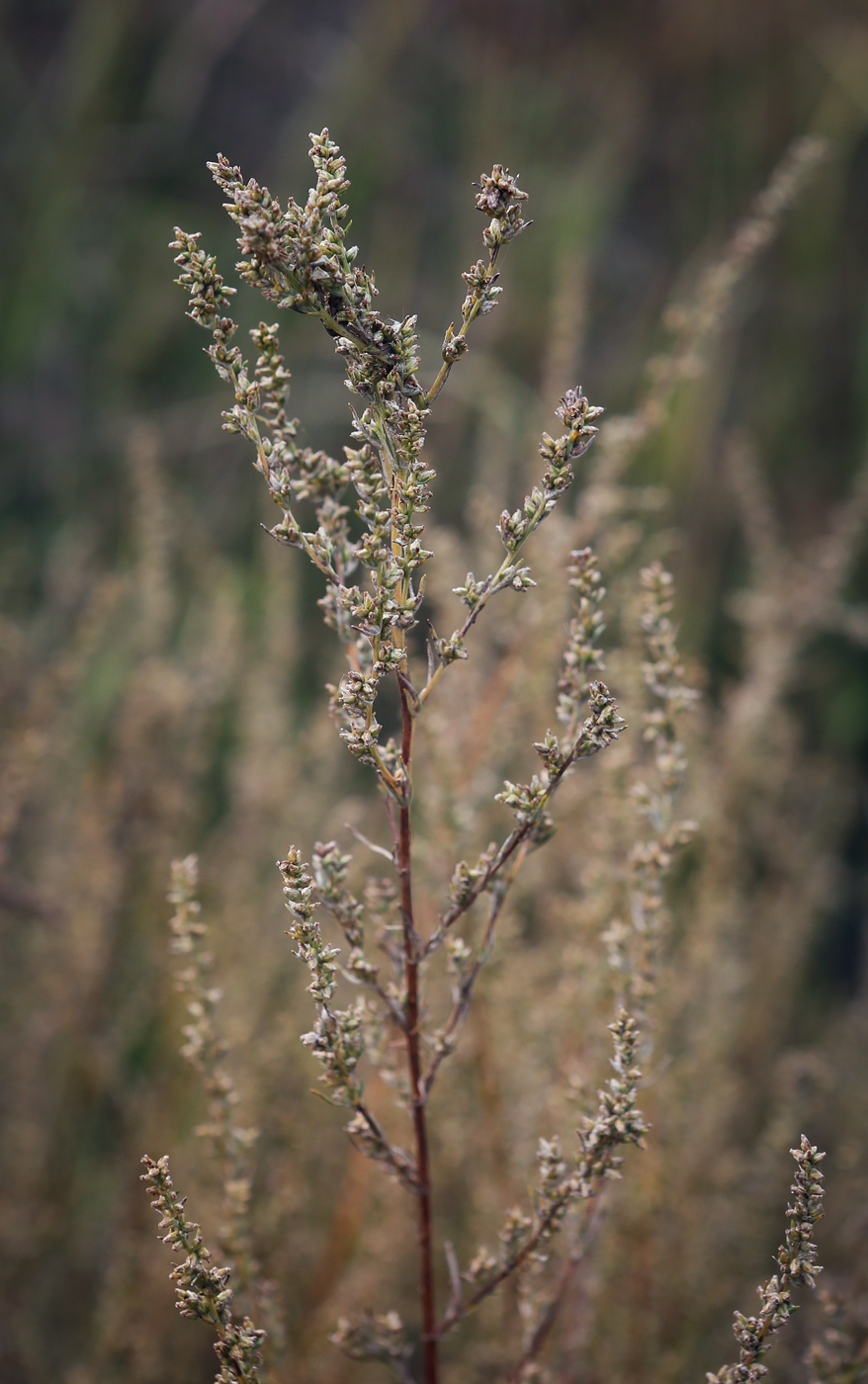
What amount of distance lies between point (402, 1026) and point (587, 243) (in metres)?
2.17

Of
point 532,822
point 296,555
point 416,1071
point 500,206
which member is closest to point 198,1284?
point 416,1071

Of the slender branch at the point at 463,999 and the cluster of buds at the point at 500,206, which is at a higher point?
the cluster of buds at the point at 500,206

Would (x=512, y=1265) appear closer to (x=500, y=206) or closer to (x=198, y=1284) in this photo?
(x=198, y=1284)

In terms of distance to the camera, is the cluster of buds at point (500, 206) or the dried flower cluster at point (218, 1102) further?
the dried flower cluster at point (218, 1102)

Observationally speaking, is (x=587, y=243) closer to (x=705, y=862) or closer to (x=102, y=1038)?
(x=705, y=862)

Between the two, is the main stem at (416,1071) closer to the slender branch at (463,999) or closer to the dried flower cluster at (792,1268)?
the slender branch at (463,999)

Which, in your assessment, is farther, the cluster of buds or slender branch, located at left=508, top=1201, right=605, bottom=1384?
slender branch, located at left=508, top=1201, right=605, bottom=1384

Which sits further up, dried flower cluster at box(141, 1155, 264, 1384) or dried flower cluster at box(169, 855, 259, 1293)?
dried flower cluster at box(169, 855, 259, 1293)

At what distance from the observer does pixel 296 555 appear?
2303mm

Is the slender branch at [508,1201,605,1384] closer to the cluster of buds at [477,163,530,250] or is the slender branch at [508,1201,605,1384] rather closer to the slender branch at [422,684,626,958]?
the slender branch at [422,684,626,958]

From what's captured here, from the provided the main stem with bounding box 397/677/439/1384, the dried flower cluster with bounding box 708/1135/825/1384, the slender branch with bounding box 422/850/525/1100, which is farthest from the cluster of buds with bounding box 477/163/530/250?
the dried flower cluster with bounding box 708/1135/825/1384

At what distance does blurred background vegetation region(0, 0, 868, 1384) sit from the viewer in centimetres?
109

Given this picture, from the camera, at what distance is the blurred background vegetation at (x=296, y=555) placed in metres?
1.09

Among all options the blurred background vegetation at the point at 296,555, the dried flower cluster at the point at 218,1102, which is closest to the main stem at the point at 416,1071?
the dried flower cluster at the point at 218,1102
